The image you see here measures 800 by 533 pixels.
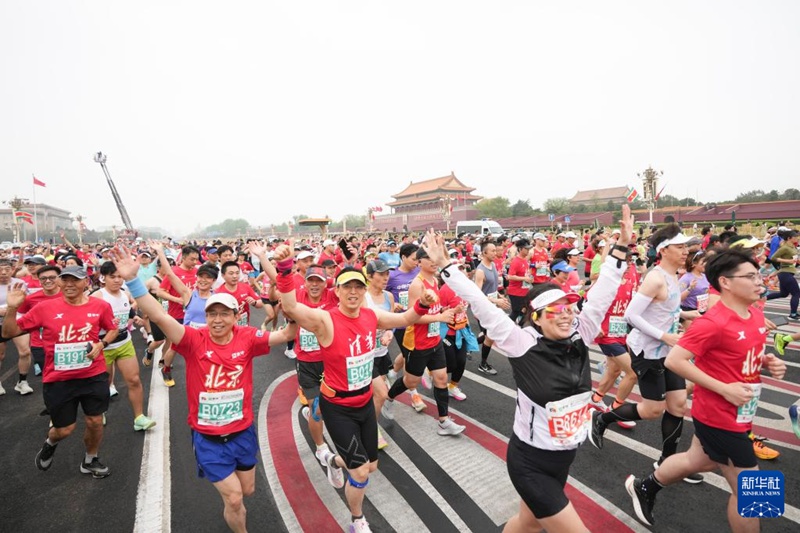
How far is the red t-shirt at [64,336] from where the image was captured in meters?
3.95

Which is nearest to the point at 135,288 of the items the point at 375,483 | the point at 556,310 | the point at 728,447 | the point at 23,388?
the point at 375,483

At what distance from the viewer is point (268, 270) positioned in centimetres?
336

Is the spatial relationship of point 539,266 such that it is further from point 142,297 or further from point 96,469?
point 96,469

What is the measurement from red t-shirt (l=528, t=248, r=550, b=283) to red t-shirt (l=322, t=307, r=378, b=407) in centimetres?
685

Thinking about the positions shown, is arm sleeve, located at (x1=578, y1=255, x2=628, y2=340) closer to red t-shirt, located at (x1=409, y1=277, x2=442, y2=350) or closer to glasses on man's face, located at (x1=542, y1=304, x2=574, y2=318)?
glasses on man's face, located at (x1=542, y1=304, x2=574, y2=318)

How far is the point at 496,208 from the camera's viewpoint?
65.9 m

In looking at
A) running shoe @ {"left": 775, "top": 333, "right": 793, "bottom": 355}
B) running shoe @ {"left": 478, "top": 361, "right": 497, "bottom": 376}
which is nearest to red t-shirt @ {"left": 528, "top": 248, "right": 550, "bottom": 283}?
running shoe @ {"left": 478, "top": 361, "right": 497, "bottom": 376}

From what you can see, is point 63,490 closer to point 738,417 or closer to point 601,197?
point 738,417

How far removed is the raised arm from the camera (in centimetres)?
286

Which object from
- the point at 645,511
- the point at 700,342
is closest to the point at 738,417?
the point at 700,342

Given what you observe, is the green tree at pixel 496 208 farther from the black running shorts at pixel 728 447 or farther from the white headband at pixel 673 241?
the black running shorts at pixel 728 447

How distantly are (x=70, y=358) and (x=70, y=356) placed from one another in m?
0.02

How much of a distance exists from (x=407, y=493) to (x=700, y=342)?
2.84 m

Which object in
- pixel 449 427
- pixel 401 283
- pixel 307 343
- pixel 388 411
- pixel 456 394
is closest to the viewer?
pixel 307 343
